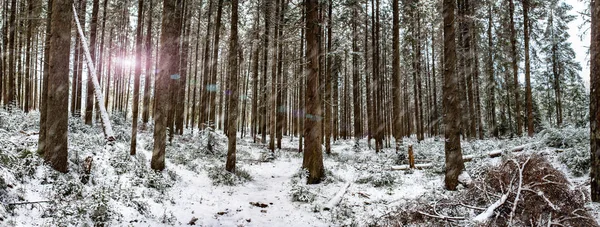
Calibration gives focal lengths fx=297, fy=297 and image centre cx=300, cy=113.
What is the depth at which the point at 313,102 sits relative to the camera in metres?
10.2

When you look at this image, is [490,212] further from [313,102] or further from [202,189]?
[202,189]

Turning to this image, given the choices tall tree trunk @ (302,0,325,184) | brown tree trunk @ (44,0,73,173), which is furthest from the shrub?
brown tree trunk @ (44,0,73,173)

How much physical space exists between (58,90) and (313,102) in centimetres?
695

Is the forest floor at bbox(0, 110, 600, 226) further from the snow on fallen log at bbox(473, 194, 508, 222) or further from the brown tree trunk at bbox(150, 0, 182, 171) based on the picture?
the brown tree trunk at bbox(150, 0, 182, 171)

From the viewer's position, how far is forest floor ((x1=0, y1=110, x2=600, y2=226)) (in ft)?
16.8

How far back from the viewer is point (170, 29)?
32.7ft

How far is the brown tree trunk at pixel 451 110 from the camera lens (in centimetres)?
825

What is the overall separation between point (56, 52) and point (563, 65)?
3866 cm

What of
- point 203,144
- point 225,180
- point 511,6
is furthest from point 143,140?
point 511,6

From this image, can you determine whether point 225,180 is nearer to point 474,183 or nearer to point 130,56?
point 474,183

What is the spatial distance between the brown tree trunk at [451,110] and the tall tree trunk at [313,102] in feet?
12.9

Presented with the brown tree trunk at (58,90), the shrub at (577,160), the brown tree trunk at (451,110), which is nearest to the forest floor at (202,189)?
the shrub at (577,160)

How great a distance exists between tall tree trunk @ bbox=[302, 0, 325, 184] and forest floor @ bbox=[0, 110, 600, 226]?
0.59 metres

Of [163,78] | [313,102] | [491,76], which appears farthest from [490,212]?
[491,76]
